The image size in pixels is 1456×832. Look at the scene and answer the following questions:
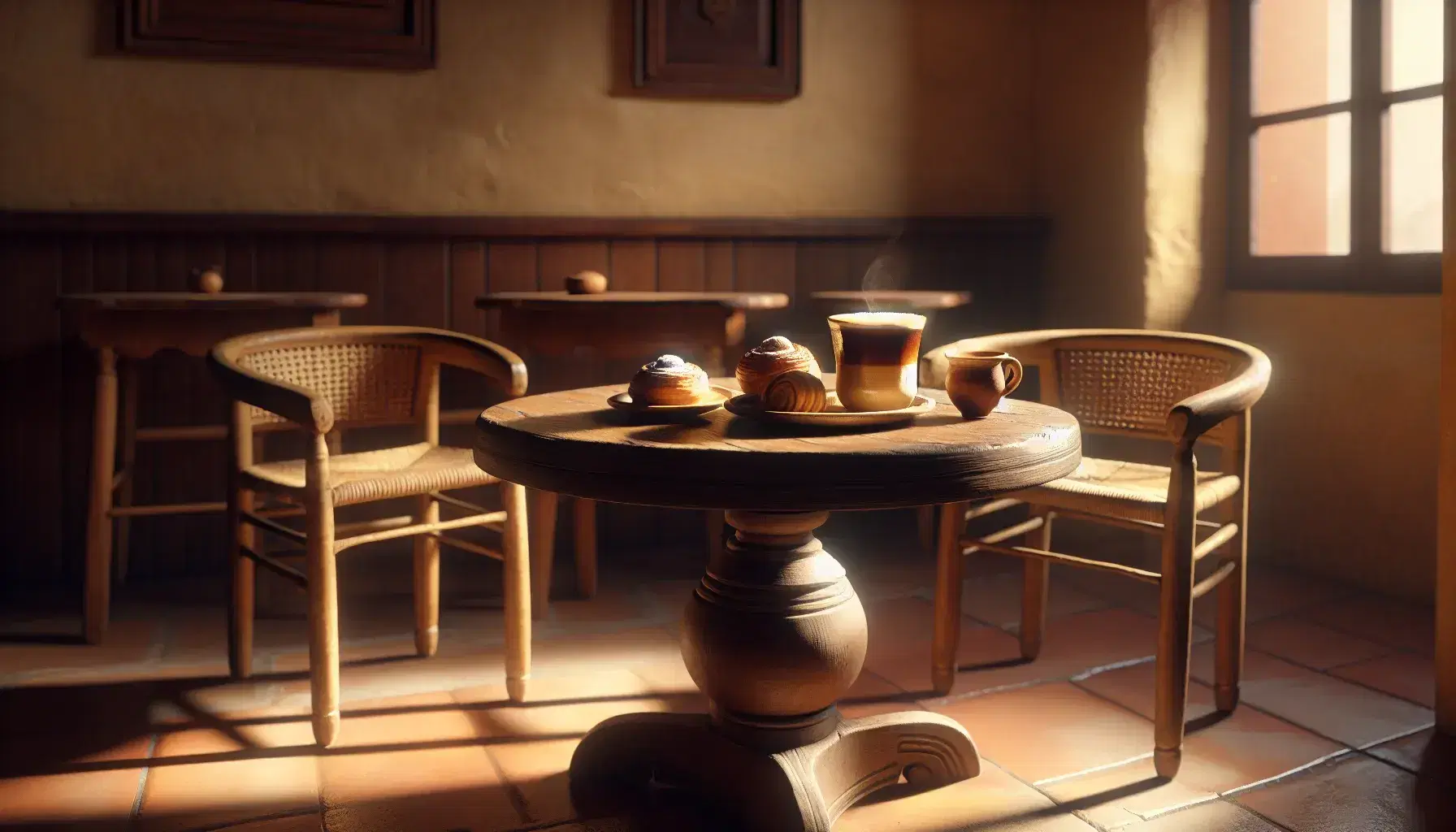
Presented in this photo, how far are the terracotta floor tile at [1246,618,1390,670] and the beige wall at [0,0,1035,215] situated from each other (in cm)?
172

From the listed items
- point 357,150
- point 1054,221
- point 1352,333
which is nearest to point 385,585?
point 357,150

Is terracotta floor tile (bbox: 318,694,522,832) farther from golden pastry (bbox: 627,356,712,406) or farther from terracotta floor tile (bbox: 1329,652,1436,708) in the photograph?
terracotta floor tile (bbox: 1329,652,1436,708)

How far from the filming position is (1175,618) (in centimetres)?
209

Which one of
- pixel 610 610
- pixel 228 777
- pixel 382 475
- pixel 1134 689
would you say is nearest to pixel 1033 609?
pixel 1134 689

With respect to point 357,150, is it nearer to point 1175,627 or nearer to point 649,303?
point 649,303

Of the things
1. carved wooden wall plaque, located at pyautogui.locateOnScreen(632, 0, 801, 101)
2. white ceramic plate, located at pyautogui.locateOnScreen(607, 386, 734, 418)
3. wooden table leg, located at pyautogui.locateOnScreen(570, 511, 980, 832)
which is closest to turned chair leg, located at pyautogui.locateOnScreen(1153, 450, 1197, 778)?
wooden table leg, located at pyautogui.locateOnScreen(570, 511, 980, 832)

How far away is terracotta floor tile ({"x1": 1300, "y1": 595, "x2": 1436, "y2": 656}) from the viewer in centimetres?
288

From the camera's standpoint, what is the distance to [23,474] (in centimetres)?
333

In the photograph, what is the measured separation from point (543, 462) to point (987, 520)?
283cm

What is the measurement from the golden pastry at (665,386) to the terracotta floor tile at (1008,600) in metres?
1.44

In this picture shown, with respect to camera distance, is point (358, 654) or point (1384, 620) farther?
point (1384, 620)

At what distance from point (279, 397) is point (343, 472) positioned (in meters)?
0.30

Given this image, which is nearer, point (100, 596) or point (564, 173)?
point (100, 596)

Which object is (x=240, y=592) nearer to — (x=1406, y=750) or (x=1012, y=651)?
(x=1012, y=651)
